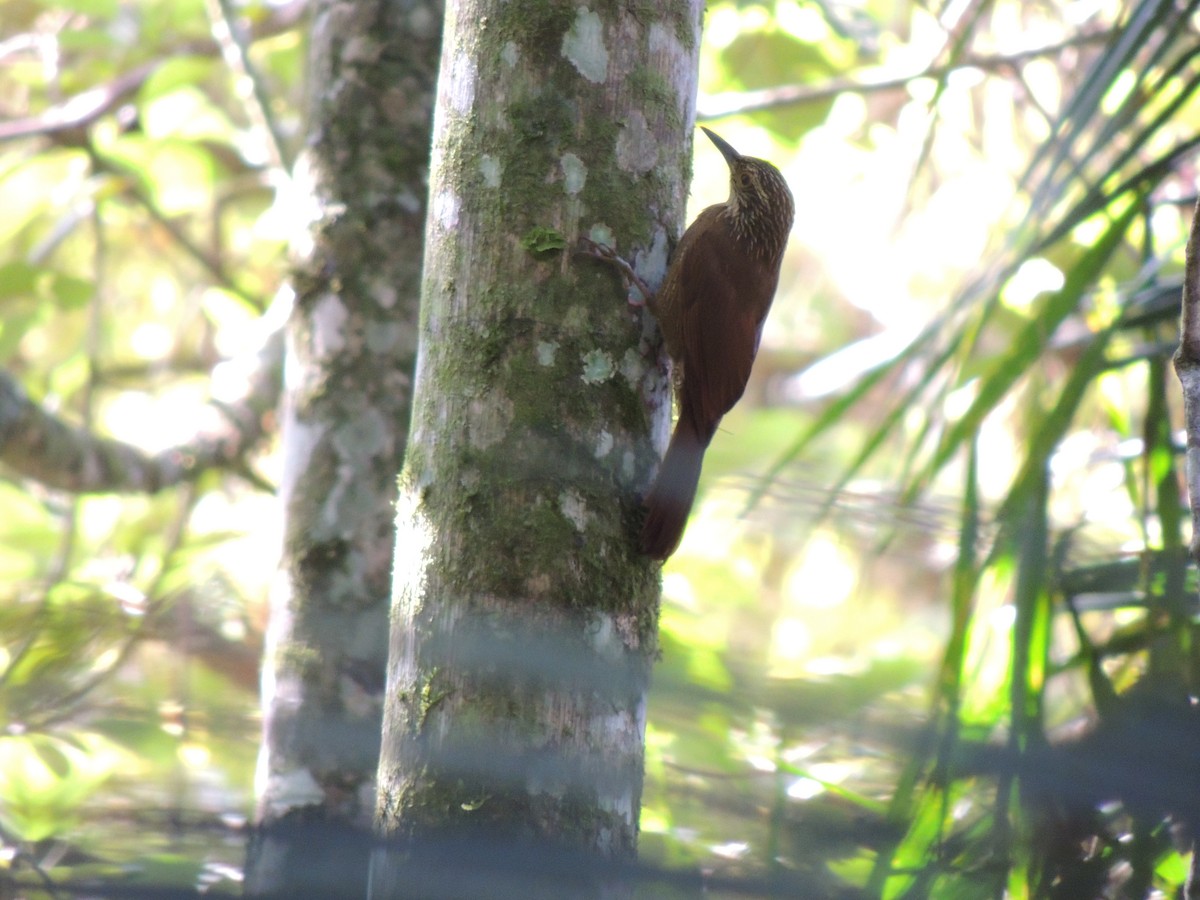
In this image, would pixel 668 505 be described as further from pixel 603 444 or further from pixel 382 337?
pixel 382 337

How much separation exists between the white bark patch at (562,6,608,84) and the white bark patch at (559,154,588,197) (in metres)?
0.12

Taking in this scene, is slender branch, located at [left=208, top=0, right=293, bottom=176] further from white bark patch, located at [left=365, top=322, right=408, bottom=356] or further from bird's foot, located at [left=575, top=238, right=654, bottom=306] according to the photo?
bird's foot, located at [left=575, top=238, right=654, bottom=306]

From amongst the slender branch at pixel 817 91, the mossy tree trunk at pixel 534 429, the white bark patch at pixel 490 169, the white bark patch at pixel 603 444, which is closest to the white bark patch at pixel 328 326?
the mossy tree trunk at pixel 534 429

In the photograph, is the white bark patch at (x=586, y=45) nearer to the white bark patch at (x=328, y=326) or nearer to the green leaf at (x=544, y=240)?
the green leaf at (x=544, y=240)

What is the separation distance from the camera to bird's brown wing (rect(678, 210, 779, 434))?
2.11 metres

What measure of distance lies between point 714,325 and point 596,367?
70 centimetres

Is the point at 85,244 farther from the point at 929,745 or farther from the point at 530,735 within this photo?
the point at 929,745

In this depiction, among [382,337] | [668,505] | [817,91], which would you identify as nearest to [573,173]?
[668,505]

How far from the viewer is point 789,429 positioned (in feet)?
18.4

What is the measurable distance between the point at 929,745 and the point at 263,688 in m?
1.92

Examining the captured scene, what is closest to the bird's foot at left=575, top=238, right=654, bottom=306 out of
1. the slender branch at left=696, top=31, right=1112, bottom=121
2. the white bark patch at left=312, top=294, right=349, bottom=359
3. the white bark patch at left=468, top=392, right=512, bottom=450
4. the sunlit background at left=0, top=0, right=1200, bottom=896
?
the white bark patch at left=468, top=392, right=512, bottom=450

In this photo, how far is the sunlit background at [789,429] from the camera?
1.51 metres

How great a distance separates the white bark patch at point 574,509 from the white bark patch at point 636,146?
1.54ft

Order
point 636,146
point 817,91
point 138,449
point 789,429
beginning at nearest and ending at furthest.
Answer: point 636,146 → point 138,449 → point 817,91 → point 789,429
